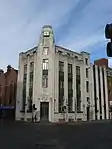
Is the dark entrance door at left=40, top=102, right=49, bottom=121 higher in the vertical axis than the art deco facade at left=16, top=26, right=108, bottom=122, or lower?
Answer: lower

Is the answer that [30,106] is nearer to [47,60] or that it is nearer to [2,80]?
[47,60]

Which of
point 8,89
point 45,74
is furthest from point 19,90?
point 8,89

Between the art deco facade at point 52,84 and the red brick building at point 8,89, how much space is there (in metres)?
6.07

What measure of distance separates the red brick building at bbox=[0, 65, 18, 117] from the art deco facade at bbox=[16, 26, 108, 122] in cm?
607

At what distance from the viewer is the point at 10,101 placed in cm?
6562

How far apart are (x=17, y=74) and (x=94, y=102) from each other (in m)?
23.0

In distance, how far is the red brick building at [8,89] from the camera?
63978 millimetres

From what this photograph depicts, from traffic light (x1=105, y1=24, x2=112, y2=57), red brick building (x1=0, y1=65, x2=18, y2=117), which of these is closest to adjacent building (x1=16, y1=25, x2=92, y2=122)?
red brick building (x1=0, y1=65, x2=18, y2=117)

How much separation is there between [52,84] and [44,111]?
643cm

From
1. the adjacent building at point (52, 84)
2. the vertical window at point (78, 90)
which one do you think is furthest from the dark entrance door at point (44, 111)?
the vertical window at point (78, 90)

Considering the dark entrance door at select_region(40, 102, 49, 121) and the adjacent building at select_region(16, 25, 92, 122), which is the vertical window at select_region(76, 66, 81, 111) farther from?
the dark entrance door at select_region(40, 102, 49, 121)

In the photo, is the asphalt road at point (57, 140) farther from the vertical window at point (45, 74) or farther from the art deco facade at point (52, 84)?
the vertical window at point (45, 74)

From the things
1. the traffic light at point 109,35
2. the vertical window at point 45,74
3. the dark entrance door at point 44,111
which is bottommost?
the dark entrance door at point 44,111

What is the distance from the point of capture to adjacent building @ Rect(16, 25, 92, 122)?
52312mm
